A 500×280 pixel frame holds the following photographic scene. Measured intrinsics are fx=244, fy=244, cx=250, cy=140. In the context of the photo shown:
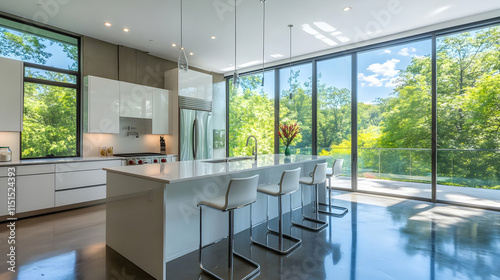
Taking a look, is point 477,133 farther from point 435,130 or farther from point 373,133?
point 373,133

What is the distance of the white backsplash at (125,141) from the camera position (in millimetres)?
4771

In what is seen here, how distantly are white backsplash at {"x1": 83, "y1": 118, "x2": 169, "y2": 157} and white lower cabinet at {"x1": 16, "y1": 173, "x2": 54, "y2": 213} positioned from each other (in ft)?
3.20

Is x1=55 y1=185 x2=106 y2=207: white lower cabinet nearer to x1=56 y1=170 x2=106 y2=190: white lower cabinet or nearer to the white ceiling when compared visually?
x1=56 y1=170 x2=106 y2=190: white lower cabinet

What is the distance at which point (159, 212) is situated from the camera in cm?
207

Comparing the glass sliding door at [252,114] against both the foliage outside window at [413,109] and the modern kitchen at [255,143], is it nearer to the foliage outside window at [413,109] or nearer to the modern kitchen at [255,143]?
the modern kitchen at [255,143]

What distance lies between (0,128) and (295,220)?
15.1ft

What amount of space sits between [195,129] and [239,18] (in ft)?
9.44

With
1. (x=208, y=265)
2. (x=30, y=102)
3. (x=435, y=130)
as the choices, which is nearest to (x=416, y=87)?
(x=435, y=130)

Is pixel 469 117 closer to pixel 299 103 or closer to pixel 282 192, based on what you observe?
pixel 299 103

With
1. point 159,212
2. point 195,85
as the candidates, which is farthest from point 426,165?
point 195,85

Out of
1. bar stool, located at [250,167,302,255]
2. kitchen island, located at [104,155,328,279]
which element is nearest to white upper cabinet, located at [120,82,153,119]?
kitchen island, located at [104,155,328,279]

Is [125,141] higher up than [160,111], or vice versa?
[160,111]

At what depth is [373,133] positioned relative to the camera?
5.18m

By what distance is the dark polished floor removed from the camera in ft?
7.22
